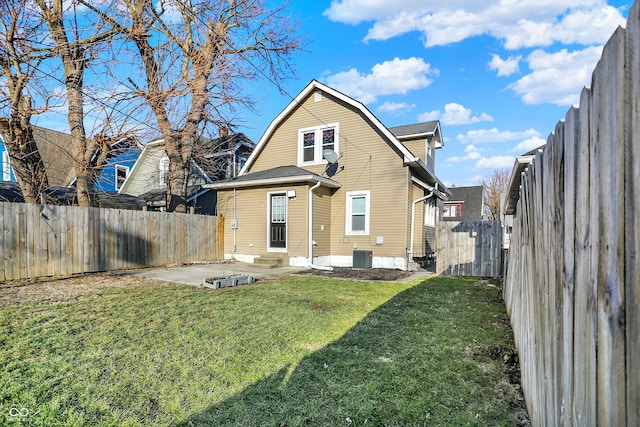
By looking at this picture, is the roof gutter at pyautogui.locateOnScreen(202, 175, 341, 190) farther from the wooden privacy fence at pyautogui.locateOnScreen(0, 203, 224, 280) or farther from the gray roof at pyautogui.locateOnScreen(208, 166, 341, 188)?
the wooden privacy fence at pyautogui.locateOnScreen(0, 203, 224, 280)

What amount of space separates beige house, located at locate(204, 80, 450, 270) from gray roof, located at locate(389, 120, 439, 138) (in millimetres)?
120

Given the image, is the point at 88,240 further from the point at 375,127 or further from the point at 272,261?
the point at 375,127

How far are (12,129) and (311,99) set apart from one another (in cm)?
932

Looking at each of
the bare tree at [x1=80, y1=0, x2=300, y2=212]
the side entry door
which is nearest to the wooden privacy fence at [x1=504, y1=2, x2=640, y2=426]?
the bare tree at [x1=80, y1=0, x2=300, y2=212]

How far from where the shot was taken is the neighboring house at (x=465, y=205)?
2833cm

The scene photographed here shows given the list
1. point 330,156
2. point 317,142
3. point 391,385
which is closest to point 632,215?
point 391,385

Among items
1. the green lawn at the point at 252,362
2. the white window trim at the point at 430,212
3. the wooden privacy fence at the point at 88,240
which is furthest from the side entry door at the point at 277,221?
the green lawn at the point at 252,362

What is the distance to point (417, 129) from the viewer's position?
1366 centimetres

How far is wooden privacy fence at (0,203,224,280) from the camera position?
24.3 ft

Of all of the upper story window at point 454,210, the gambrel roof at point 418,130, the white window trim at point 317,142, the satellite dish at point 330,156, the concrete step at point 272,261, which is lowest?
the concrete step at point 272,261

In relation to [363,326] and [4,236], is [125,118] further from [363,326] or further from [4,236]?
[363,326]

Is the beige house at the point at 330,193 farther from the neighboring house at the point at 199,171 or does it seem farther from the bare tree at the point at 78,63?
the bare tree at the point at 78,63

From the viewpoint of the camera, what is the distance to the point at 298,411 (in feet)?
7.66

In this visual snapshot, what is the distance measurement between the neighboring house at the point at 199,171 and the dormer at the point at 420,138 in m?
8.27
